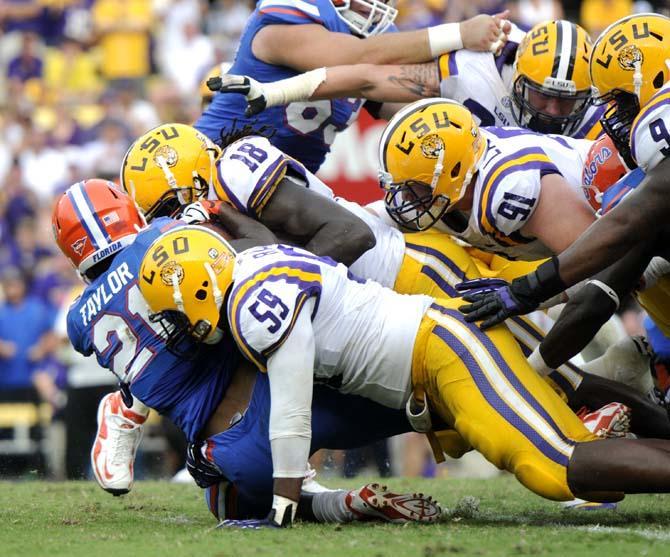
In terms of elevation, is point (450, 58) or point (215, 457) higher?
point (450, 58)

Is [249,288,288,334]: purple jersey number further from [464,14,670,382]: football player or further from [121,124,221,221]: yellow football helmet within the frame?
[121,124,221,221]: yellow football helmet

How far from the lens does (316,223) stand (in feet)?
17.4

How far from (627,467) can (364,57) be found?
253 centimetres

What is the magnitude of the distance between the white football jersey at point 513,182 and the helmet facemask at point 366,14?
1.28 metres

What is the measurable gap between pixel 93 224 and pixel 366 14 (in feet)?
6.14

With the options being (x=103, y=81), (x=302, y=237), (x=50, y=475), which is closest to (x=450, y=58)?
(x=302, y=237)

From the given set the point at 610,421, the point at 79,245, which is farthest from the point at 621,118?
the point at 79,245

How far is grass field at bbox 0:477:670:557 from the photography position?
4113 mm

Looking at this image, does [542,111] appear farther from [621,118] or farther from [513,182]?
[513,182]

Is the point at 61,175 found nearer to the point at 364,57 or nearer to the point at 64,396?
the point at 64,396

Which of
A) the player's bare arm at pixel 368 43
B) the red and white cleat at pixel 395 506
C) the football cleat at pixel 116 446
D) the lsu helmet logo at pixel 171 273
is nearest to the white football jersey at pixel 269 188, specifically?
the lsu helmet logo at pixel 171 273

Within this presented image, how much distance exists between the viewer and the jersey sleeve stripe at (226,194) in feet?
17.6

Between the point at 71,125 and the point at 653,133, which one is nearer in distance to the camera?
the point at 653,133

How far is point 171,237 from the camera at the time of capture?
4.83 metres
